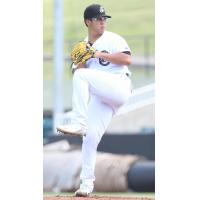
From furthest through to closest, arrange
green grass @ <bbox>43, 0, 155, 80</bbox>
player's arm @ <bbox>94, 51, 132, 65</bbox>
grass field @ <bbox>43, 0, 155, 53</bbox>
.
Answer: green grass @ <bbox>43, 0, 155, 80</bbox>
grass field @ <bbox>43, 0, 155, 53</bbox>
player's arm @ <bbox>94, 51, 132, 65</bbox>

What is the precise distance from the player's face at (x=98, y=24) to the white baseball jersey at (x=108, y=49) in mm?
A: 47

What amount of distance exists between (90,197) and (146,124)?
709cm

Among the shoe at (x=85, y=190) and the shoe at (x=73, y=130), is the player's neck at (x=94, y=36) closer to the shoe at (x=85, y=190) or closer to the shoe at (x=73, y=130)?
the shoe at (x=73, y=130)

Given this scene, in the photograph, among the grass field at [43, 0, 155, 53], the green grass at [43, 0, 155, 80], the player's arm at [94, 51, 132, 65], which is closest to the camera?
the player's arm at [94, 51, 132, 65]

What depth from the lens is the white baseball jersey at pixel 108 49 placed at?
6.21 metres

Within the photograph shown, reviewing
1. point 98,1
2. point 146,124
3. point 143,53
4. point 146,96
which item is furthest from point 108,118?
point 143,53

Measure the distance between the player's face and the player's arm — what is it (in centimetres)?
18

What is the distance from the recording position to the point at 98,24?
6254 millimetres

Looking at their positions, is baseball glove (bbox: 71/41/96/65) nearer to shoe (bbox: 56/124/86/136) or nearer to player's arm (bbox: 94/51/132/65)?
player's arm (bbox: 94/51/132/65)

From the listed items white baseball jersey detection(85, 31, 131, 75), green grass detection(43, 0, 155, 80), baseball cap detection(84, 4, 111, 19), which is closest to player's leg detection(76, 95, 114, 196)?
white baseball jersey detection(85, 31, 131, 75)

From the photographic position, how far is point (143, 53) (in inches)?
583

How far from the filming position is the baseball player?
20.3 ft

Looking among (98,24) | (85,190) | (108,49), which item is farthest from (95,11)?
(85,190)
